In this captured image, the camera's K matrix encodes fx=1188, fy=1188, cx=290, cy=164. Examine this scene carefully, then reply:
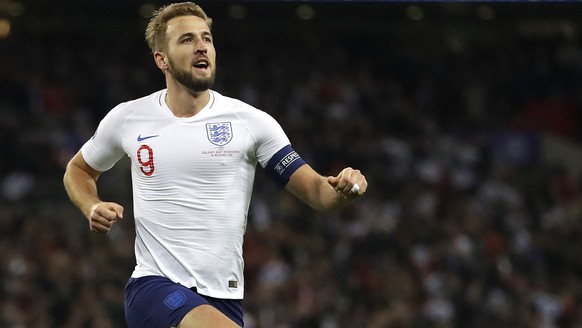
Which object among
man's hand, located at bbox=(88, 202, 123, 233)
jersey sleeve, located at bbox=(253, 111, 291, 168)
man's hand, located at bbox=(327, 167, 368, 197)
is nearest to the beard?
jersey sleeve, located at bbox=(253, 111, 291, 168)

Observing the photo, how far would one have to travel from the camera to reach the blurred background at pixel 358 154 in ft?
42.7

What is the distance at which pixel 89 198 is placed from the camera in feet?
17.8

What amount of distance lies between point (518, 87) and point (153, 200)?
1439 cm

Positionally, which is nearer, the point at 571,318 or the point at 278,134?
the point at 278,134

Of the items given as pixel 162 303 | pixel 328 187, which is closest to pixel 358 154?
pixel 328 187

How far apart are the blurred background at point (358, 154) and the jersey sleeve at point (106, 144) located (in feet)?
20.6

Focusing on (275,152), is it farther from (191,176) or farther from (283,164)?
(191,176)

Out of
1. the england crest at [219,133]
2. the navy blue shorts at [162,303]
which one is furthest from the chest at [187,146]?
the navy blue shorts at [162,303]

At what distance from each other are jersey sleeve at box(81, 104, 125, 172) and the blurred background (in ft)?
20.6

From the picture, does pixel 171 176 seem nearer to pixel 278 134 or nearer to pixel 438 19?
pixel 278 134

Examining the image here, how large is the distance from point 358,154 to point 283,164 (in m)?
10.6

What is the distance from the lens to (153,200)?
17.5 ft

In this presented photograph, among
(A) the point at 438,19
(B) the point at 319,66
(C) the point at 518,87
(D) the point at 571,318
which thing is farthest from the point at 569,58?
(D) the point at 571,318

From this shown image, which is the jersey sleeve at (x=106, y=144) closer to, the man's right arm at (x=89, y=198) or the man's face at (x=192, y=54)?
the man's right arm at (x=89, y=198)
